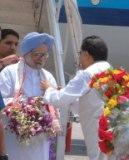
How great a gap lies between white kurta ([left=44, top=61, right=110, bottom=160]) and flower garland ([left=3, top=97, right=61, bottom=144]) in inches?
7.9

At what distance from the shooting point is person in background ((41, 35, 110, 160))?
5777 mm

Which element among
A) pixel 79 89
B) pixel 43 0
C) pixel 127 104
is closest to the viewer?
pixel 127 104

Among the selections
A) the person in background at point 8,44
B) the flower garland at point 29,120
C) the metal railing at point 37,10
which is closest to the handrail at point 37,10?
the metal railing at point 37,10

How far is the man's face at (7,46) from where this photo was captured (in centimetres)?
634

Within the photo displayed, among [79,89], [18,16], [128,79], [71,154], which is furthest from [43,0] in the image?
[128,79]

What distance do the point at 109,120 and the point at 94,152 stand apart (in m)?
1.83

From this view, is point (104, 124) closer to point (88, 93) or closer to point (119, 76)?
point (119, 76)

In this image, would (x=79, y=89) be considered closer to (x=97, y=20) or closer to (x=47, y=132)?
(x=47, y=132)

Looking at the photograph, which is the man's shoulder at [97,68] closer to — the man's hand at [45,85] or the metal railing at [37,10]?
the man's hand at [45,85]

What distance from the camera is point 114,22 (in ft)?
52.4

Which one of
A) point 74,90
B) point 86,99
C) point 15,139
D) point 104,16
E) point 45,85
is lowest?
point 104,16

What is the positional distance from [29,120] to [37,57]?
1.82 ft

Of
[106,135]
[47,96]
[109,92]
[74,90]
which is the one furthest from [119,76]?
[74,90]

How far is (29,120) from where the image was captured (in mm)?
5309
